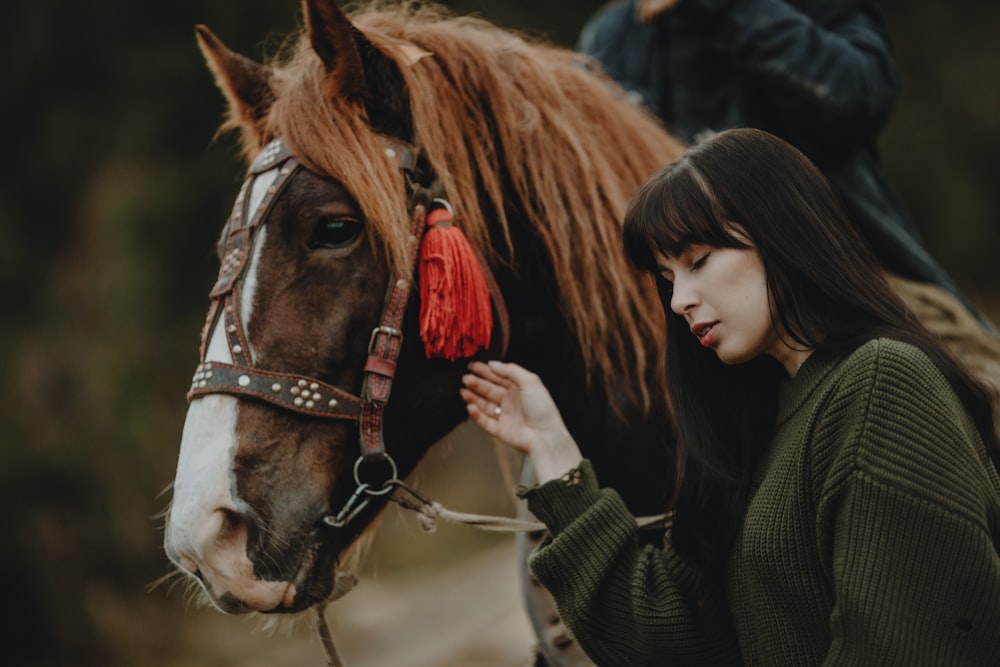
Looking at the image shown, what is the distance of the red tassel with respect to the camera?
1549mm

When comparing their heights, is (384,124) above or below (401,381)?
above

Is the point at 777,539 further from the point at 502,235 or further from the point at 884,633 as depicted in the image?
the point at 502,235

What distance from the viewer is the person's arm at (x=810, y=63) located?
6.57 feet

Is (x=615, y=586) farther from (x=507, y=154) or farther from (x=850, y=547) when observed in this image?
(x=507, y=154)

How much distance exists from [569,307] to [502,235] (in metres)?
0.18

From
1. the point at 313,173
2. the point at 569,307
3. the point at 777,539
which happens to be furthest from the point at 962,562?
the point at 313,173

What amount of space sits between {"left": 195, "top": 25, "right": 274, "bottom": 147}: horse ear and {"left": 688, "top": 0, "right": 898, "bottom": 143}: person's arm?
3.23ft

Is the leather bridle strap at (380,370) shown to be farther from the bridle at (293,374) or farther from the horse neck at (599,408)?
the horse neck at (599,408)

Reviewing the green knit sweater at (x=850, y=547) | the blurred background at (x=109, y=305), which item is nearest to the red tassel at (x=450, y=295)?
the green knit sweater at (x=850, y=547)

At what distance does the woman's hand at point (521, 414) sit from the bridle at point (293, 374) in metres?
0.15

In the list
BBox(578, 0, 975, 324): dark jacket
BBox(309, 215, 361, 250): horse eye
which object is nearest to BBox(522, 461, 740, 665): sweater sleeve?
BBox(309, 215, 361, 250): horse eye

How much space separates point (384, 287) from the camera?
156cm

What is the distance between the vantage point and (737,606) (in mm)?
1300

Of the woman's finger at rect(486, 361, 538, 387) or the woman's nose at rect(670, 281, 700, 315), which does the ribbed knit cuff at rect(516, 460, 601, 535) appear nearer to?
the woman's finger at rect(486, 361, 538, 387)
